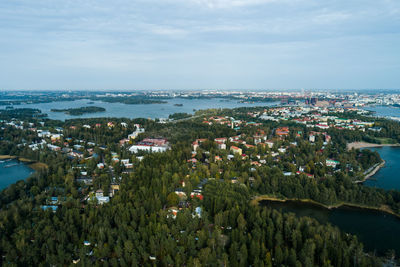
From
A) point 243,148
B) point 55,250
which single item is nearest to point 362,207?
point 243,148

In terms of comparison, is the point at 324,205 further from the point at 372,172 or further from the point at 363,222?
the point at 372,172

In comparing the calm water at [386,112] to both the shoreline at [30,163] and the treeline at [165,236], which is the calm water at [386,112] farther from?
the shoreline at [30,163]

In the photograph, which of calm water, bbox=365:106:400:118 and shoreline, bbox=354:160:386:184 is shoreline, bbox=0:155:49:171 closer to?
shoreline, bbox=354:160:386:184

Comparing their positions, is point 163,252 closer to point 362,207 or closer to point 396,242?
point 396,242

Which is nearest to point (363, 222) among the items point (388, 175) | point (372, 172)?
point (372, 172)

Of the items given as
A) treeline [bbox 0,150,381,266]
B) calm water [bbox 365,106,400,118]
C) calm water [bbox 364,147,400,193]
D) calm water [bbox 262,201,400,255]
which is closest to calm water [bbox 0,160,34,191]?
treeline [bbox 0,150,381,266]

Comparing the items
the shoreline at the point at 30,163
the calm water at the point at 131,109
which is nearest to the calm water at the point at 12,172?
the shoreline at the point at 30,163
